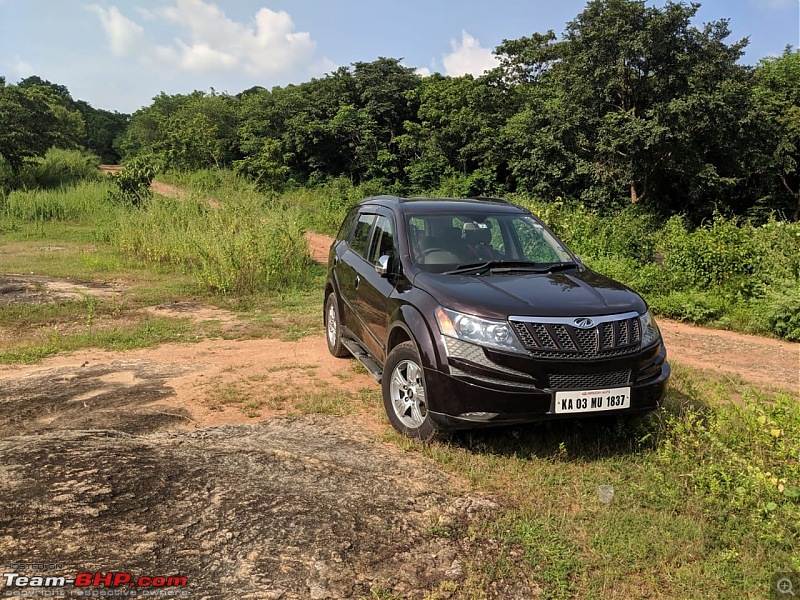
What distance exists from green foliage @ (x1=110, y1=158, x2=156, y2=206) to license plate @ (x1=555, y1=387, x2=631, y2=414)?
60.1 ft

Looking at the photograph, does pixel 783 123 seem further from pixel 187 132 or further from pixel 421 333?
pixel 187 132

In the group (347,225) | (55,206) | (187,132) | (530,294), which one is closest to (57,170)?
(187,132)

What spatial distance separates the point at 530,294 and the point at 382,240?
1847 millimetres

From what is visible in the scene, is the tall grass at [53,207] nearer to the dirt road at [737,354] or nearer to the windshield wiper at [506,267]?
Answer: the dirt road at [737,354]

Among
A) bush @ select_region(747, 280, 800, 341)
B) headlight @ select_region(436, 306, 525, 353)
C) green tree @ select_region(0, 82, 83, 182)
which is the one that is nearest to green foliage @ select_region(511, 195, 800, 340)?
bush @ select_region(747, 280, 800, 341)

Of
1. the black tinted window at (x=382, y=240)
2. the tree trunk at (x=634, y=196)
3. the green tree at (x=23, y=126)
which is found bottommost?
the black tinted window at (x=382, y=240)

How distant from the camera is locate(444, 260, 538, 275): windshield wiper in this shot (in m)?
4.70

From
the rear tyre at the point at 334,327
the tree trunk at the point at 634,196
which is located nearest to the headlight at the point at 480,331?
the rear tyre at the point at 334,327

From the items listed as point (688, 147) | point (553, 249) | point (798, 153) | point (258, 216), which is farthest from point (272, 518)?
point (798, 153)

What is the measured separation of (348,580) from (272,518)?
23.9 inches

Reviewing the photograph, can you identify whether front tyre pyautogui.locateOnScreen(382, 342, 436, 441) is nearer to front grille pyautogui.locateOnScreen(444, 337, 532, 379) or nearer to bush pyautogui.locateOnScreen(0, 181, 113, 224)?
front grille pyautogui.locateOnScreen(444, 337, 532, 379)

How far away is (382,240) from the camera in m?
5.58

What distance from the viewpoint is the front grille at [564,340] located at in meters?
3.79

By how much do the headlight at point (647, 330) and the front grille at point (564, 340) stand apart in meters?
0.30
